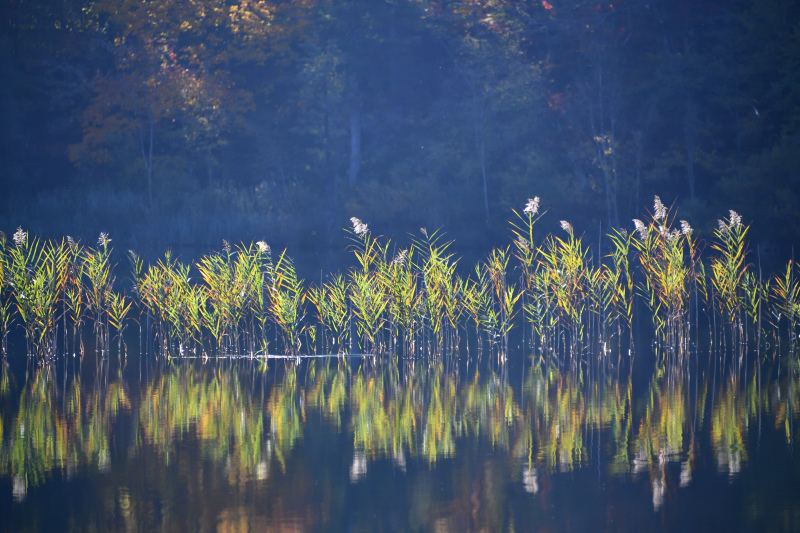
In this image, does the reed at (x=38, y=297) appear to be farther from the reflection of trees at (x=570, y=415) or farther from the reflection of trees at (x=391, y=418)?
the reflection of trees at (x=570, y=415)

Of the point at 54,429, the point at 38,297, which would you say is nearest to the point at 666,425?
the point at 54,429

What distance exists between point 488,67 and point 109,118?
25.1 ft

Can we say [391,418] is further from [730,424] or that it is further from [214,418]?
[730,424]

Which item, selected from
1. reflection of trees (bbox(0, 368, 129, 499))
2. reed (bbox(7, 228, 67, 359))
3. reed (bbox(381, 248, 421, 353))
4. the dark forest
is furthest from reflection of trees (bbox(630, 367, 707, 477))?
the dark forest

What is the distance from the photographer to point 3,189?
18.9 metres

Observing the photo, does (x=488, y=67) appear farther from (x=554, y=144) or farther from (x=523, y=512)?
(x=523, y=512)

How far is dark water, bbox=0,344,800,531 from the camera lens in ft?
10.8

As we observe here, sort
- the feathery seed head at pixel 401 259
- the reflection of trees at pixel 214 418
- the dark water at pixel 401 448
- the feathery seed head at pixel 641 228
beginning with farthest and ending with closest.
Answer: the feathery seed head at pixel 401 259 → the feathery seed head at pixel 641 228 → the reflection of trees at pixel 214 418 → the dark water at pixel 401 448

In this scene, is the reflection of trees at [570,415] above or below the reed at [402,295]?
below

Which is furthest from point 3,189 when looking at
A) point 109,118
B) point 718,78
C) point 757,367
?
point 757,367

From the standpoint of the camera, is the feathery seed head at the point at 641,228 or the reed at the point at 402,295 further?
the reed at the point at 402,295

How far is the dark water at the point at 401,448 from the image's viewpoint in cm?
330

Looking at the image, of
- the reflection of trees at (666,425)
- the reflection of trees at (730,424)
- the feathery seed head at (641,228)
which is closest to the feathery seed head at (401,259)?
the feathery seed head at (641,228)

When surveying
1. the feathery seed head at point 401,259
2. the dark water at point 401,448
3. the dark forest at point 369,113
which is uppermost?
the dark forest at point 369,113
